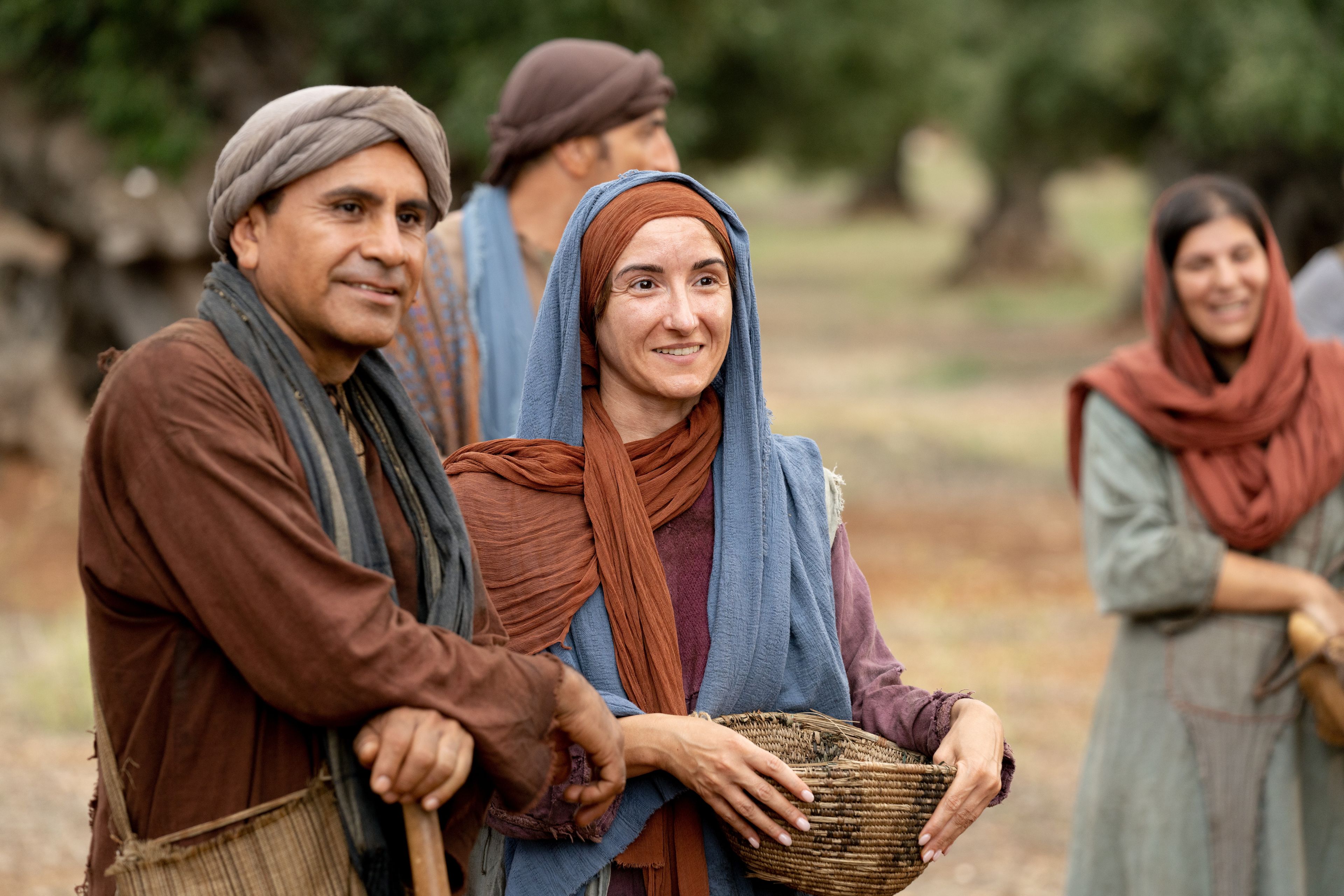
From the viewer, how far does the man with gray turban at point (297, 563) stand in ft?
5.76

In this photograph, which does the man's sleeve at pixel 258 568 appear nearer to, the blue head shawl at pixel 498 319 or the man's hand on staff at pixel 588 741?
the man's hand on staff at pixel 588 741

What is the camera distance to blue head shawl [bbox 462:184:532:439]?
12.2ft

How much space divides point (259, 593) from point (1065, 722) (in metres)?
5.65

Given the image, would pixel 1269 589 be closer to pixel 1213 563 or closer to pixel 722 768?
pixel 1213 563

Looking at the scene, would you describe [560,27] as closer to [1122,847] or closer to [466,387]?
[466,387]

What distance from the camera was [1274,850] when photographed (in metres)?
3.67

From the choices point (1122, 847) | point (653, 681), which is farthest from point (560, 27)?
point (653, 681)

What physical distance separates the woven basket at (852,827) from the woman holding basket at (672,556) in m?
0.03

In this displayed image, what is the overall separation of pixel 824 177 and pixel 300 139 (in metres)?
22.6

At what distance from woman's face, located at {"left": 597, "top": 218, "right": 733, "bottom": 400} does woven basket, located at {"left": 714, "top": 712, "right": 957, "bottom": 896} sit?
60 centimetres

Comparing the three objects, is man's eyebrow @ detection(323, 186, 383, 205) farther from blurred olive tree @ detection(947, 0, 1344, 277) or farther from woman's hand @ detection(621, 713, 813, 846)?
blurred olive tree @ detection(947, 0, 1344, 277)

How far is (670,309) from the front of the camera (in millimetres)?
2484

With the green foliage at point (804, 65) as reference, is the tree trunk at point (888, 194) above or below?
above

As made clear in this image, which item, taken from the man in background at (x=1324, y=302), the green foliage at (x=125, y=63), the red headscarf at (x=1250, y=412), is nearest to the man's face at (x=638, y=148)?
the red headscarf at (x=1250, y=412)
